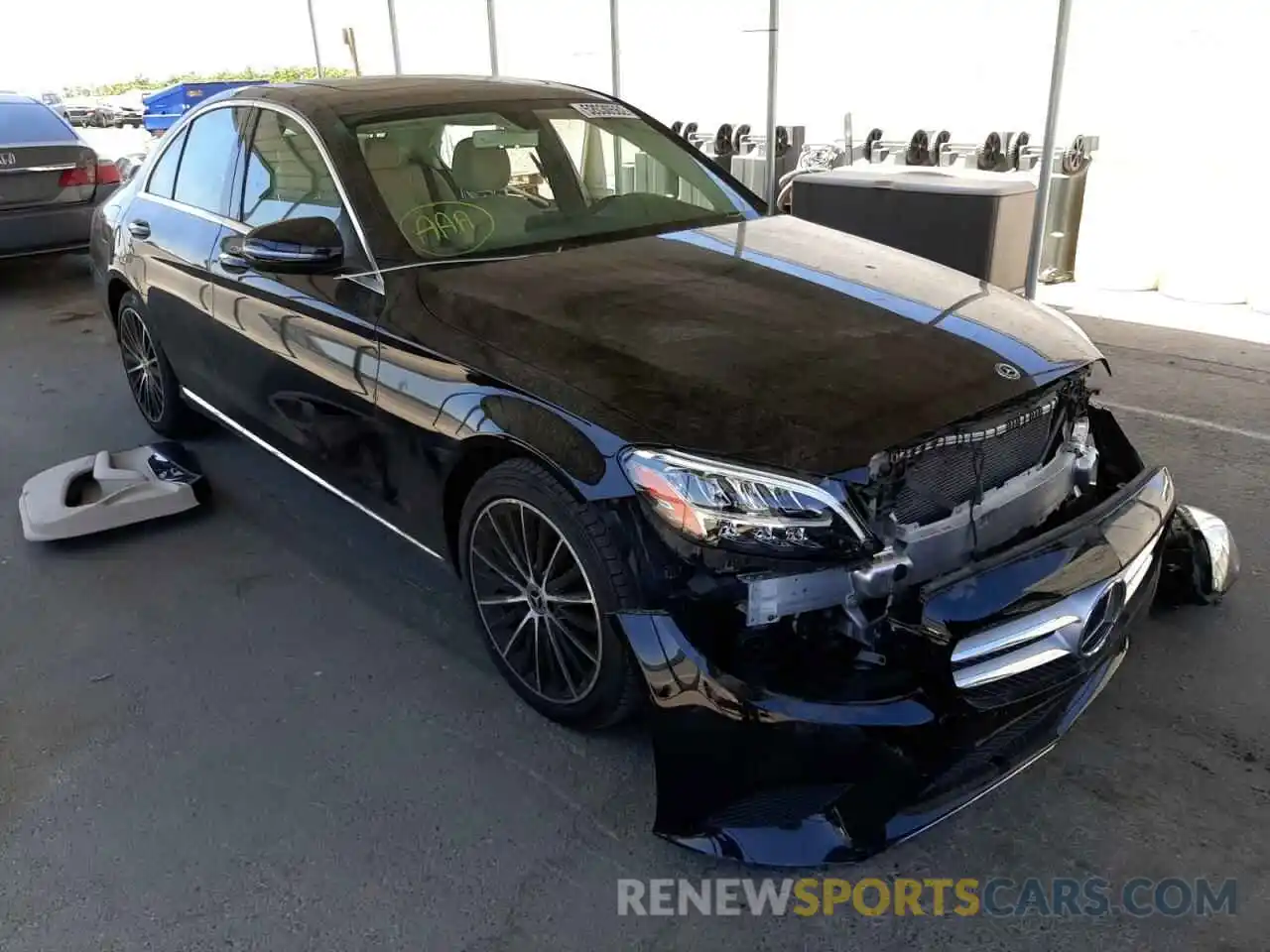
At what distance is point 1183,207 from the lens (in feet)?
22.3

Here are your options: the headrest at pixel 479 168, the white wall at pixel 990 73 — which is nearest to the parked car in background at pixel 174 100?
the white wall at pixel 990 73

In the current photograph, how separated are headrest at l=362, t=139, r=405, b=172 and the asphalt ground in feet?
4.45

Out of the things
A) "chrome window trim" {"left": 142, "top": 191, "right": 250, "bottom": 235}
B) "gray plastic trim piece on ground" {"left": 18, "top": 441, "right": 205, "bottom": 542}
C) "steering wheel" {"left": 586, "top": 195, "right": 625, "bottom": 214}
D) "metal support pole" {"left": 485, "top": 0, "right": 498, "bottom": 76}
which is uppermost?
"metal support pole" {"left": 485, "top": 0, "right": 498, "bottom": 76}

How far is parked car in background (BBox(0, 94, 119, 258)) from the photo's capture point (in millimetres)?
7469

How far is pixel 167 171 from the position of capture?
4242mm

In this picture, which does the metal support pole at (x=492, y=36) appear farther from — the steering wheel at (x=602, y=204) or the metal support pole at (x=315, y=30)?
the steering wheel at (x=602, y=204)

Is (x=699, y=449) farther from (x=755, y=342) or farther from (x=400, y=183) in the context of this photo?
(x=400, y=183)

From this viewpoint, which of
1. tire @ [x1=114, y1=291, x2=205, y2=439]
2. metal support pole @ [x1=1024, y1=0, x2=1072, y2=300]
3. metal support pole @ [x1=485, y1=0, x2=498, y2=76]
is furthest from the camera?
metal support pole @ [x1=485, y1=0, x2=498, y2=76]

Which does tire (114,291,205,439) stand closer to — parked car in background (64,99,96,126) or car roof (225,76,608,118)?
car roof (225,76,608,118)

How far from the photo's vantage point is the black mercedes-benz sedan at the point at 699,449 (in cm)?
200

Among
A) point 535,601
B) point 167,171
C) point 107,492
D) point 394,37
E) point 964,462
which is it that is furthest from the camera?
point 394,37

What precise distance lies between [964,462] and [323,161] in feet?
7.08

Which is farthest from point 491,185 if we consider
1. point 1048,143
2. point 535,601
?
point 1048,143

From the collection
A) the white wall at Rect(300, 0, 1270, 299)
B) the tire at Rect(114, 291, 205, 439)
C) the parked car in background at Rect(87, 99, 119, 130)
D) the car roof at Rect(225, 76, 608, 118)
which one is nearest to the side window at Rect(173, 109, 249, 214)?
the car roof at Rect(225, 76, 608, 118)
